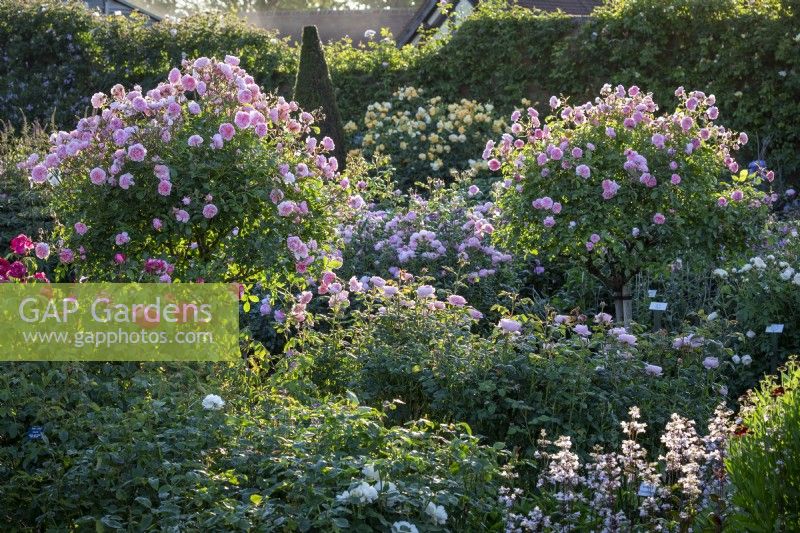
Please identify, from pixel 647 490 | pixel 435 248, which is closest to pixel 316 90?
pixel 435 248

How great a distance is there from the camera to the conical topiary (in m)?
10.6

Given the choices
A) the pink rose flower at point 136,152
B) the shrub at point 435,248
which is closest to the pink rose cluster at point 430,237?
the shrub at point 435,248

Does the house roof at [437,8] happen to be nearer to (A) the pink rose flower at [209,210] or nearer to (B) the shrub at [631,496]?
(A) the pink rose flower at [209,210]

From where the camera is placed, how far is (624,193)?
19.9 ft

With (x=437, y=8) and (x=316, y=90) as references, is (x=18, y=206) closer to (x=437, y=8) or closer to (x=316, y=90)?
(x=316, y=90)

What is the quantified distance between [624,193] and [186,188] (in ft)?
8.29

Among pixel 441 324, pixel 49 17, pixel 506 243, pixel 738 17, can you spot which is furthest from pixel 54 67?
pixel 441 324

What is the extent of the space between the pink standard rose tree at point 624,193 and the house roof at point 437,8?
12.7 metres

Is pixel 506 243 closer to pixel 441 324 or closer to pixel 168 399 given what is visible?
pixel 441 324

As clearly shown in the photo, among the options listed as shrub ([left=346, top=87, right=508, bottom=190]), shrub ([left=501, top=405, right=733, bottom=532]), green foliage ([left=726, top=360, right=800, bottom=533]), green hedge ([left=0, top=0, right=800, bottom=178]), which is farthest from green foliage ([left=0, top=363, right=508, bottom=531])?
green hedge ([left=0, top=0, right=800, bottom=178])

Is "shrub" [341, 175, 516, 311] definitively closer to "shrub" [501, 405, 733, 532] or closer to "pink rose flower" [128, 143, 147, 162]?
"pink rose flower" [128, 143, 147, 162]

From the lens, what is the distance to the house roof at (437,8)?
63.4ft

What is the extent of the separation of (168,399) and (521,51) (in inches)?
369

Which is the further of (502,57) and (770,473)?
(502,57)
